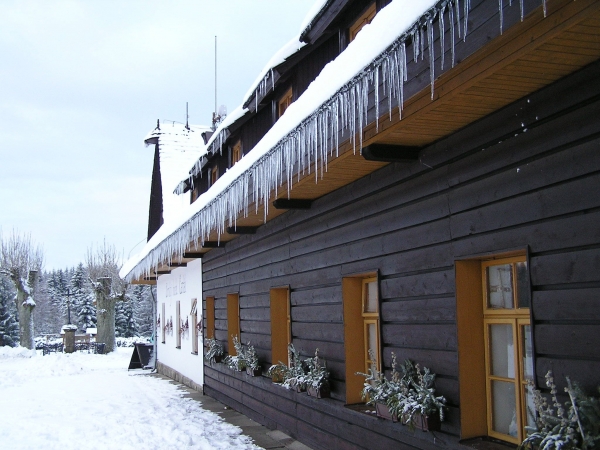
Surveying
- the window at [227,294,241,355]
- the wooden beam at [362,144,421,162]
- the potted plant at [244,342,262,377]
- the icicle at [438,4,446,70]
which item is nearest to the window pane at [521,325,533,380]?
the wooden beam at [362,144,421,162]

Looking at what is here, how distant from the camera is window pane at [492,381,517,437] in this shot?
13.9 ft

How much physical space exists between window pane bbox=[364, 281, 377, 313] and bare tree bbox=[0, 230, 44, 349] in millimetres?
28037

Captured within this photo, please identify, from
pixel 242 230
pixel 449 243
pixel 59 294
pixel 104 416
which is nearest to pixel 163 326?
pixel 104 416

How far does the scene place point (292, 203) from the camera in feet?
23.8

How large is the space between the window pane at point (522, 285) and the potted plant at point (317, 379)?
307cm

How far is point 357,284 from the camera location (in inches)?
256

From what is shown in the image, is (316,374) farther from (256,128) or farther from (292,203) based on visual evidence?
(256,128)

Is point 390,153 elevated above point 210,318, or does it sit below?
above

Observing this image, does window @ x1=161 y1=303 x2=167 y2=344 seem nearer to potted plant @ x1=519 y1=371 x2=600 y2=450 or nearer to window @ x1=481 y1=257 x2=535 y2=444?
window @ x1=481 y1=257 x2=535 y2=444

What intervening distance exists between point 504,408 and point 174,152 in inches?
762

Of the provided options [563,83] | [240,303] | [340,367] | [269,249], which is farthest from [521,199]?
[240,303]

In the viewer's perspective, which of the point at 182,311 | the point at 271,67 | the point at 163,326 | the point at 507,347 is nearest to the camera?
the point at 507,347

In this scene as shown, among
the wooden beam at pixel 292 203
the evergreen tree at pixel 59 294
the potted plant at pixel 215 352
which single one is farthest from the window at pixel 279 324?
the evergreen tree at pixel 59 294

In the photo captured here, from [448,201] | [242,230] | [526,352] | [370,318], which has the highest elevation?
[242,230]
